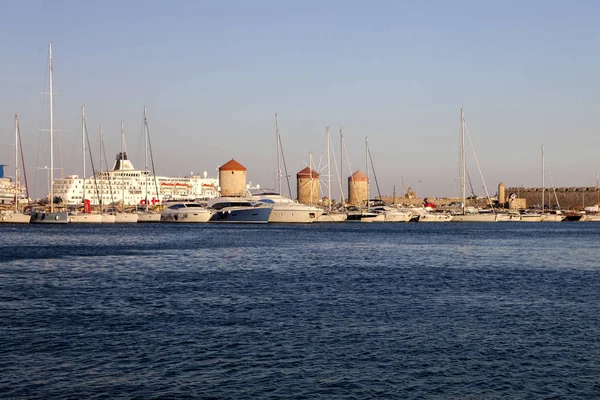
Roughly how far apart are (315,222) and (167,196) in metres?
45.3

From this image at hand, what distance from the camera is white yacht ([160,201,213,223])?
95938 millimetres

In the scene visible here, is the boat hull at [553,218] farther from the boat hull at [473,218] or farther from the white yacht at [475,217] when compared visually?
the boat hull at [473,218]

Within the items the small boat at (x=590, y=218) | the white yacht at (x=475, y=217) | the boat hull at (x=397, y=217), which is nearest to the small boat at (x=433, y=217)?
the white yacht at (x=475, y=217)

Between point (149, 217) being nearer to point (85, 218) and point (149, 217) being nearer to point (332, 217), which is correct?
point (85, 218)

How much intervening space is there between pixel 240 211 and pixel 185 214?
760 centimetres

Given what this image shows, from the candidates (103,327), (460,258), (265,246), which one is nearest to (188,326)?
(103,327)

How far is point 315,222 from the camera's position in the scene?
103 meters

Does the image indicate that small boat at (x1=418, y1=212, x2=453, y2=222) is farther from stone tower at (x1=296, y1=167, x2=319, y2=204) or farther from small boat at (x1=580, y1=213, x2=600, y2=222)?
stone tower at (x1=296, y1=167, x2=319, y2=204)

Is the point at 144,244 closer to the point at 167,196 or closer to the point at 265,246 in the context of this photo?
the point at 265,246

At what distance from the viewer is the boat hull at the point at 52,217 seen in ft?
260

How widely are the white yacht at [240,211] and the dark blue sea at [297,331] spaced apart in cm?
5648

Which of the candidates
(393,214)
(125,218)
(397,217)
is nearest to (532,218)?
(397,217)

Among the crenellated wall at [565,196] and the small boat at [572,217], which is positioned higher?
the crenellated wall at [565,196]

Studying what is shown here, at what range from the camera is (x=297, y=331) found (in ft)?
57.8
